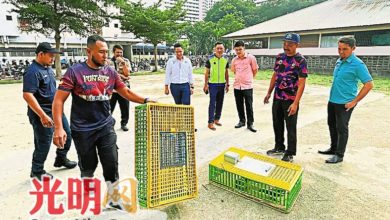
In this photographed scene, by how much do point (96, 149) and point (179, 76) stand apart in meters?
2.78

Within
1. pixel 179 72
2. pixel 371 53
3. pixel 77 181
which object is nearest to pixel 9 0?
pixel 179 72

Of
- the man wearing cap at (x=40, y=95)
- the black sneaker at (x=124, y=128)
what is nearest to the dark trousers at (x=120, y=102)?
the black sneaker at (x=124, y=128)

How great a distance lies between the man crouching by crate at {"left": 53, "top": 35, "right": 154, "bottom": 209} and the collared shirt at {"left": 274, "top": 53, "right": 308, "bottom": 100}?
204 centimetres

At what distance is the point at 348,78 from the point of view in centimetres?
350

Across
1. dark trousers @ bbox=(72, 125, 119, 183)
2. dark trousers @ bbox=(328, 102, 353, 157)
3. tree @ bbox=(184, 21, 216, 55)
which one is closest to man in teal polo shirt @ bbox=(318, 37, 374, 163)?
dark trousers @ bbox=(328, 102, 353, 157)

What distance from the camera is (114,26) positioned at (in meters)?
38.8

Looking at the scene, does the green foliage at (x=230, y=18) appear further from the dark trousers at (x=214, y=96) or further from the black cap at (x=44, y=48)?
the black cap at (x=44, y=48)

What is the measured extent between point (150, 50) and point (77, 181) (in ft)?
130

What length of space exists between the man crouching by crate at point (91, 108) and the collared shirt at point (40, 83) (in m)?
0.90

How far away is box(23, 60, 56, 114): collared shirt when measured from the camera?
2844mm

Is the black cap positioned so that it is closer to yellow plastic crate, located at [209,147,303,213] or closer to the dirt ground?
the dirt ground

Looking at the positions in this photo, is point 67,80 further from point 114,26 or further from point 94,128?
point 114,26

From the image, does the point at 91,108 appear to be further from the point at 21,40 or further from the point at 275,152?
the point at 21,40

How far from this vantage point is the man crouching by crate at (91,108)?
86.3 inches
